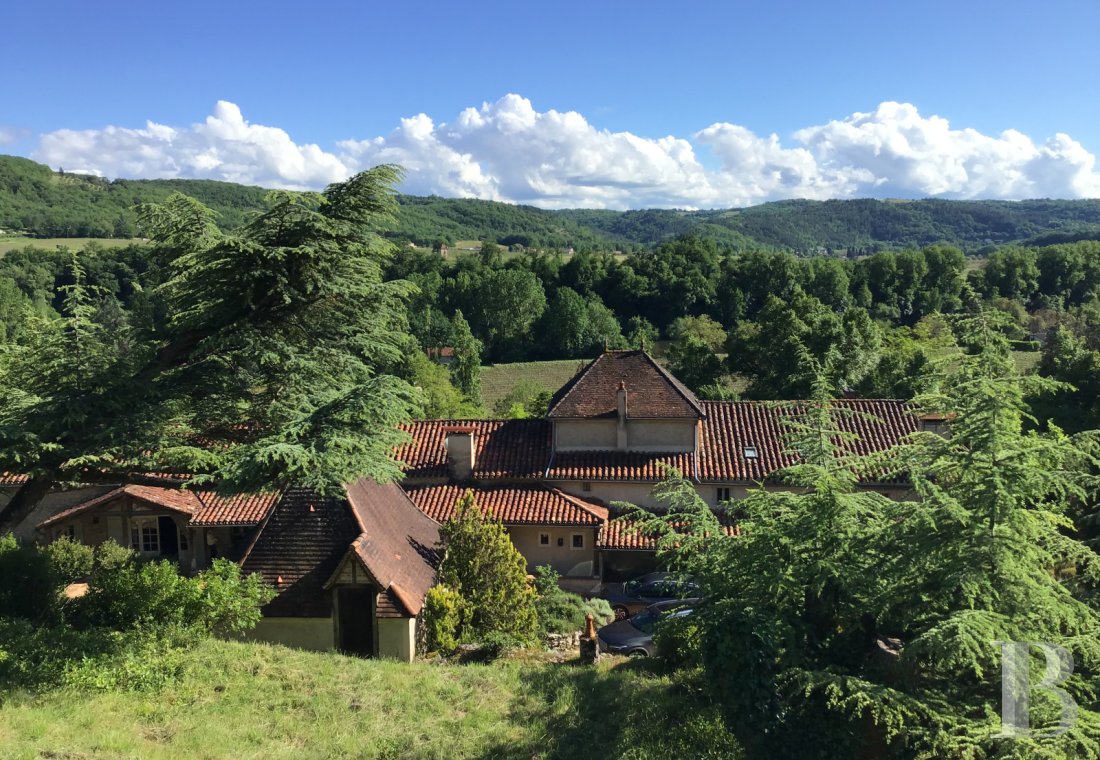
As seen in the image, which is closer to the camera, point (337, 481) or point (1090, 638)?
point (1090, 638)

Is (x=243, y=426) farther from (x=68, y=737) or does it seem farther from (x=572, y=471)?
(x=572, y=471)

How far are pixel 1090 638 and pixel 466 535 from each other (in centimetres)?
1278

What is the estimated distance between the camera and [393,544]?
736 inches

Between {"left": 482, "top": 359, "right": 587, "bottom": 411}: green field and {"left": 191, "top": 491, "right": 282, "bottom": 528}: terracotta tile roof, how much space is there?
39864 millimetres

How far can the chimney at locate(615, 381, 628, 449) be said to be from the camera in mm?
26688

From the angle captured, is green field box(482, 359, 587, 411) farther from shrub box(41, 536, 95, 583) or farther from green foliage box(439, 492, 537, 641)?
green foliage box(439, 492, 537, 641)

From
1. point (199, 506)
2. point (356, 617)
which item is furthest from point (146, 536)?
point (356, 617)

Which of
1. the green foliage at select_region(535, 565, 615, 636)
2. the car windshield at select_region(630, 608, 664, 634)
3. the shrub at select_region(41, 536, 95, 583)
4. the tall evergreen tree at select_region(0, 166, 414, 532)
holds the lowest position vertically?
the green foliage at select_region(535, 565, 615, 636)

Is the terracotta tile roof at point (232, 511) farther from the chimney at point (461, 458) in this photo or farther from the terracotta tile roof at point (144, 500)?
the chimney at point (461, 458)

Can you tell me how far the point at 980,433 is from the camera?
8.84 metres

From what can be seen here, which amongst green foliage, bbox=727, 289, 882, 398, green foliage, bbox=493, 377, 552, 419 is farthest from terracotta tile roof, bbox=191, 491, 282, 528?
green foliage, bbox=727, 289, 882, 398

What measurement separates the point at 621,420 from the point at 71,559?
17215 mm

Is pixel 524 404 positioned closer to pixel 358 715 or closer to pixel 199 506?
pixel 199 506

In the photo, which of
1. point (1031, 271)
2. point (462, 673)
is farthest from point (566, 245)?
point (462, 673)
